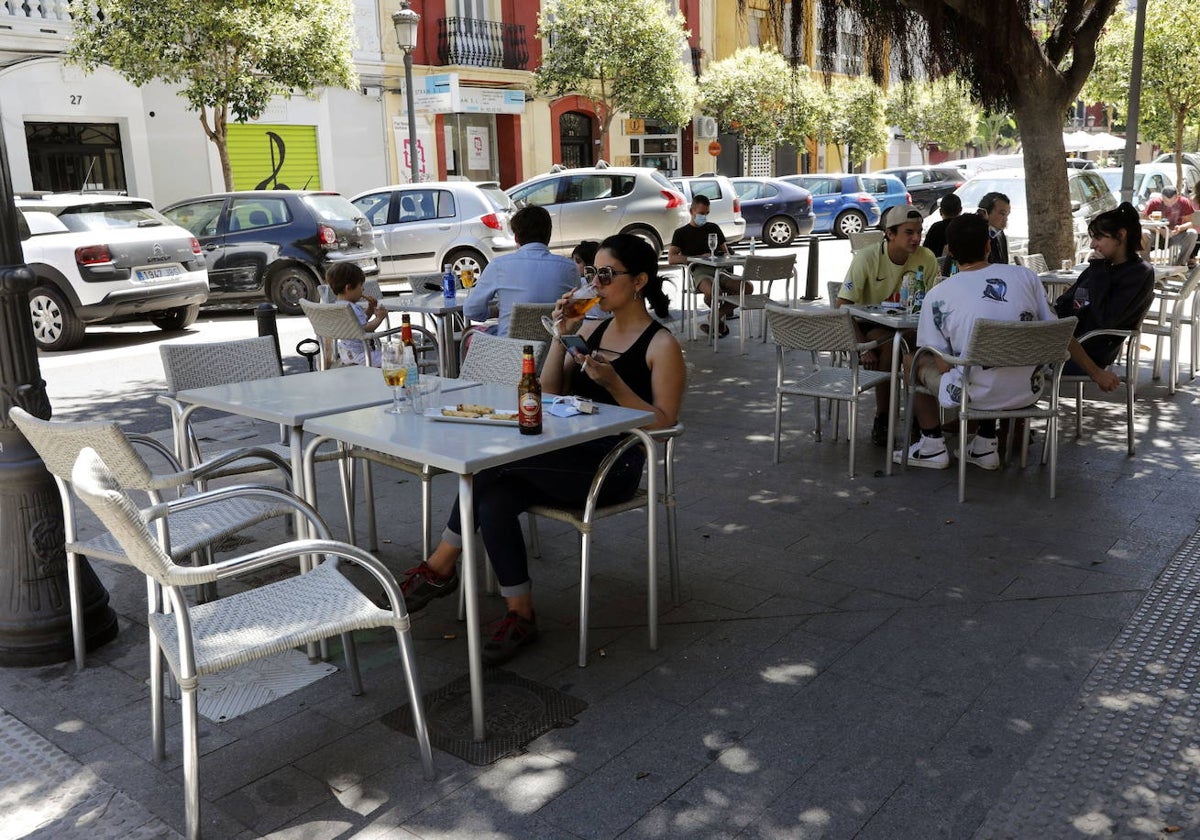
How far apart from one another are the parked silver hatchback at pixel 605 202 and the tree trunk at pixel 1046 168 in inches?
377

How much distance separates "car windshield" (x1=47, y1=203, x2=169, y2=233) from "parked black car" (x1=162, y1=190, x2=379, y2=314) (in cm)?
140

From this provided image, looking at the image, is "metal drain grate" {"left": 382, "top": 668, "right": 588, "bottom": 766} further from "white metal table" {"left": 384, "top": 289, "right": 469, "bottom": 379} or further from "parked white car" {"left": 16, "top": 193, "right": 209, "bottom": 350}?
"parked white car" {"left": 16, "top": 193, "right": 209, "bottom": 350}

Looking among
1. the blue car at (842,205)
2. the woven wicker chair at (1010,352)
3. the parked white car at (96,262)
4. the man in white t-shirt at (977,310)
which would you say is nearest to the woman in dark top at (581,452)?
the woven wicker chair at (1010,352)

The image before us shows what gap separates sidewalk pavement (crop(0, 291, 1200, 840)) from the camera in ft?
10.0

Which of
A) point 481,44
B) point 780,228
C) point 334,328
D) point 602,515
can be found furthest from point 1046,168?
point 481,44

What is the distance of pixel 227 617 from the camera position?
3158mm

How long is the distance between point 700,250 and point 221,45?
351 inches

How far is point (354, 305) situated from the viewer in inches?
285

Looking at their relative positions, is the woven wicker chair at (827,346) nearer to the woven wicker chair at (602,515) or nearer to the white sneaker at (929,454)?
the white sneaker at (929,454)

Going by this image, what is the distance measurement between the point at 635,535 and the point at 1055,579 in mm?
1861

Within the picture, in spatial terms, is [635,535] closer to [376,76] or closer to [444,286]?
[444,286]

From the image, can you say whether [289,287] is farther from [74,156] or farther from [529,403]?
[529,403]

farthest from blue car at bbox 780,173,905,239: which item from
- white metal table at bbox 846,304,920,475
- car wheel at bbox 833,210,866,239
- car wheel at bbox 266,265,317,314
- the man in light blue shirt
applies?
white metal table at bbox 846,304,920,475

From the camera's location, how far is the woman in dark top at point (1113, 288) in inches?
266
